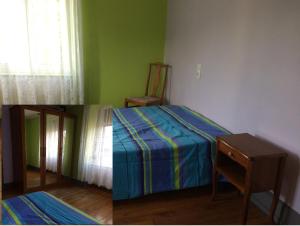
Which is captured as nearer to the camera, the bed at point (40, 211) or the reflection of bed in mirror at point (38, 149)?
the bed at point (40, 211)

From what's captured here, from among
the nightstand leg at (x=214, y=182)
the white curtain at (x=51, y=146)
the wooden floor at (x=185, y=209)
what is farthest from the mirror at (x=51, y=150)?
the nightstand leg at (x=214, y=182)

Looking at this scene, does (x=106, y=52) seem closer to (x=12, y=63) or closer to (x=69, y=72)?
(x=69, y=72)

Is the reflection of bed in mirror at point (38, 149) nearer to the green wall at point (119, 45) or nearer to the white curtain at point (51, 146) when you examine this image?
the white curtain at point (51, 146)

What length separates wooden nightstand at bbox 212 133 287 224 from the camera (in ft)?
4.84

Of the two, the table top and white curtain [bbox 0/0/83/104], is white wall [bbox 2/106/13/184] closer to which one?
the table top

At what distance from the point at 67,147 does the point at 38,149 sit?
10 centimetres

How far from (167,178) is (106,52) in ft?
6.89

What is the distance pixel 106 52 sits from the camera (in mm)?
3332

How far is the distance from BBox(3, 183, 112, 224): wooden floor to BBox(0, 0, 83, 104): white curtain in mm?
2270

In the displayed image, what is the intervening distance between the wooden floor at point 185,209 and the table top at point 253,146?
1.70ft

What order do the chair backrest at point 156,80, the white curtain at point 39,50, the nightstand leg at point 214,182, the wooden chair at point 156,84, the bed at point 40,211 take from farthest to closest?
the chair backrest at point 156,80, the wooden chair at point 156,84, the white curtain at point 39,50, the nightstand leg at point 214,182, the bed at point 40,211

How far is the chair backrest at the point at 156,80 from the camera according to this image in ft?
11.5

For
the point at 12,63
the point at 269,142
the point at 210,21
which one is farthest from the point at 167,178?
the point at 12,63

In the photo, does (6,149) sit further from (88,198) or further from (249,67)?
(249,67)
